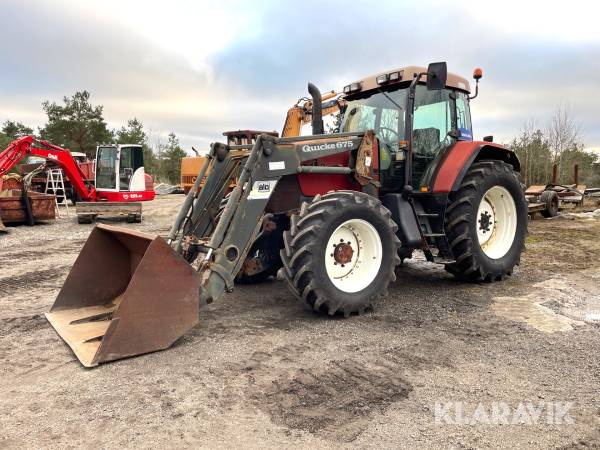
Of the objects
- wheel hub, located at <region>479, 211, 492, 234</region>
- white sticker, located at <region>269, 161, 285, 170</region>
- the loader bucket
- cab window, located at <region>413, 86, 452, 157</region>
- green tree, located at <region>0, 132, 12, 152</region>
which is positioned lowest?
the loader bucket

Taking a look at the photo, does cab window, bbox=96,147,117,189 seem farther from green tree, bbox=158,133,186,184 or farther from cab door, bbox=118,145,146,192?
green tree, bbox=158,133,186,184

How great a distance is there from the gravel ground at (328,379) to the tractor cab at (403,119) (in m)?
1.48

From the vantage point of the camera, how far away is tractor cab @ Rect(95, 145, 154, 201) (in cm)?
1528

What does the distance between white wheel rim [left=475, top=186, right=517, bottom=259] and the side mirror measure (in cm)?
180

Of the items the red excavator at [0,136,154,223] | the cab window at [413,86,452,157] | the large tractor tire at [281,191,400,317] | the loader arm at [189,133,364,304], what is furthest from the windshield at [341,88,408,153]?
the red excavator at [0,136,154,223]

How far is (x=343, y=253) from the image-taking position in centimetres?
441

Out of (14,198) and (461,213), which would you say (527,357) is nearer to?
(461,213)

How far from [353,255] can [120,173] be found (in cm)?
1263

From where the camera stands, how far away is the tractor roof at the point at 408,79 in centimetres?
534

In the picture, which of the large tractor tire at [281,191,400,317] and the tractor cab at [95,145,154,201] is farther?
the tractor cab at [95,145,154,201]

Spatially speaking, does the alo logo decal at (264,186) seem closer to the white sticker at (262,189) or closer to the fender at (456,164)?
the white sticker at (262,189)

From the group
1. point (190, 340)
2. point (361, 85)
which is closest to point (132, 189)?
point (361, 85)

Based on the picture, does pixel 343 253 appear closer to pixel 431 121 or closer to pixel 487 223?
pixel 431 121

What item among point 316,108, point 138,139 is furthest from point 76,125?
point 316,108
